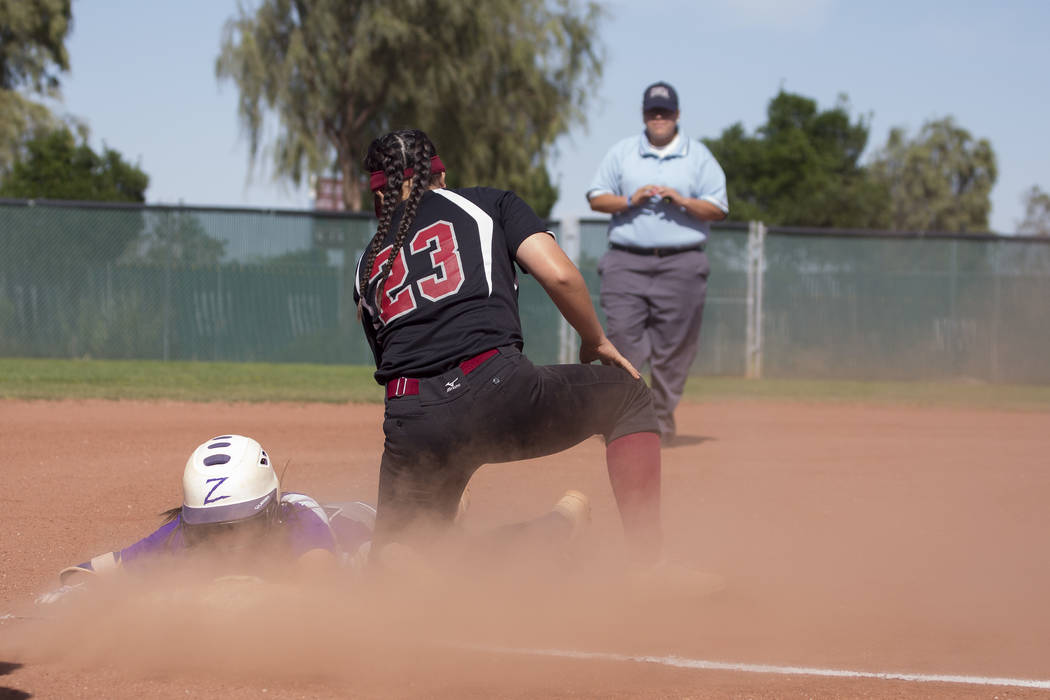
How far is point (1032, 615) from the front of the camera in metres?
3.50

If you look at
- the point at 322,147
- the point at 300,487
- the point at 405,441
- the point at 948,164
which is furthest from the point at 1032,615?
the point at 948,164

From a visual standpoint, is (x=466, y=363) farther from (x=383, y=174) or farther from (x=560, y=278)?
(x=383, y=174)

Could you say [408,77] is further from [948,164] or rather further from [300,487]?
[948,164]

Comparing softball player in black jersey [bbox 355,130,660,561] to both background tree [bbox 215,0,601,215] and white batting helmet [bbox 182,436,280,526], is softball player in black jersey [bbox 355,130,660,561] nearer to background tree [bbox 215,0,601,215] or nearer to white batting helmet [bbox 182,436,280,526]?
white batting helmet [bbox 182,436,280,526]

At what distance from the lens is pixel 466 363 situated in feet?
11.0

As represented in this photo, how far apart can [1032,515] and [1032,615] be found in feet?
5.72

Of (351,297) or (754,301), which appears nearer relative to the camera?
(351,297)

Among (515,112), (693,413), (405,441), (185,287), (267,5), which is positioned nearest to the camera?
(405,441)

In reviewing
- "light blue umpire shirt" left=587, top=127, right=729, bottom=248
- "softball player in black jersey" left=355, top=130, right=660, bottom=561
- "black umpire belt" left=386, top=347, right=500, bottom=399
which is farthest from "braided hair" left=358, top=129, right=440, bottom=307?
"light blue umpire shirt" left=587, top=127, right=729, bottom=248

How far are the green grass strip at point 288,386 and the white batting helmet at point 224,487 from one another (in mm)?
6396

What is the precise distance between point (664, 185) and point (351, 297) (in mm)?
9510

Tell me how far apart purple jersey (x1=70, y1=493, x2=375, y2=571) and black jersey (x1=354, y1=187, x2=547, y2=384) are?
63 centimetres

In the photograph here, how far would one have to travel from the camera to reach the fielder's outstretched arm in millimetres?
3402

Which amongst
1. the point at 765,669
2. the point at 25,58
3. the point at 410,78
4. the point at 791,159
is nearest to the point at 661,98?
the point at 765,669
